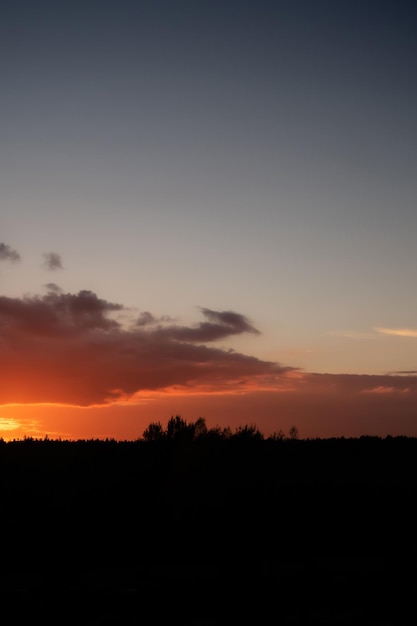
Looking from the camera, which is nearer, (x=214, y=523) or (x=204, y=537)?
(x=204, y=537)

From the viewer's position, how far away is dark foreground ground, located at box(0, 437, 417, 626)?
40.2 ft

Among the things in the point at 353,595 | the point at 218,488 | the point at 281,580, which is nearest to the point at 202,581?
the point at 281,580

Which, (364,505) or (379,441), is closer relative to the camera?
(364,505)

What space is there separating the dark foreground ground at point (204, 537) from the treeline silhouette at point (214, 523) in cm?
6

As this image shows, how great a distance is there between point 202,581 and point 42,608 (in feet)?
12.4

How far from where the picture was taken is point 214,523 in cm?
2080

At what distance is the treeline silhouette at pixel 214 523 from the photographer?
14.1 meters

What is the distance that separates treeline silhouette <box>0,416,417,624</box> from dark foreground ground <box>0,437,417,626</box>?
0.06 meters

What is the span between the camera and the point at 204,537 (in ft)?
64.0

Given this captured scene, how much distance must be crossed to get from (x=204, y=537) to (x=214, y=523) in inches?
52.3

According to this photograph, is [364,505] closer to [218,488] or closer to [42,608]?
[218,488]

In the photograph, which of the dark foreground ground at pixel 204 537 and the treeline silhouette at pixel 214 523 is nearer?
the dark foreground ground at pixel 204 537

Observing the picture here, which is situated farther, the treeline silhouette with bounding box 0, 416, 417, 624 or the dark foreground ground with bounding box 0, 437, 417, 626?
the treeline silhouette with bounding box 0, 416, 417, 624

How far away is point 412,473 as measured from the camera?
31312 mm
